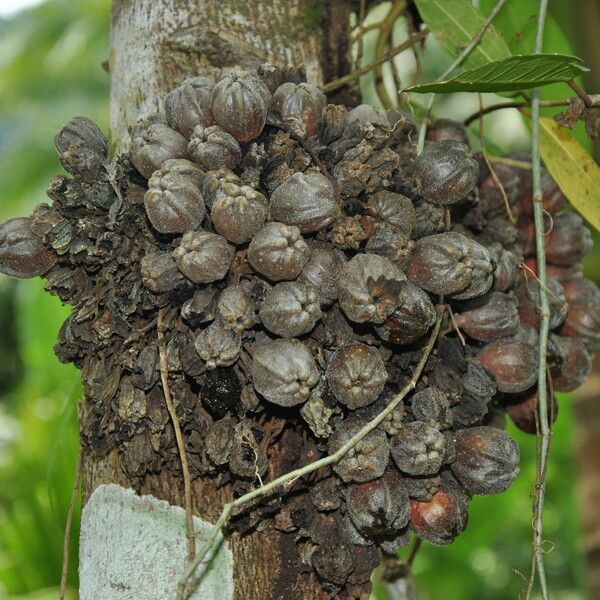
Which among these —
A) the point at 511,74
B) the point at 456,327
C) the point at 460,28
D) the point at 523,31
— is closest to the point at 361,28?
the point at 460,28

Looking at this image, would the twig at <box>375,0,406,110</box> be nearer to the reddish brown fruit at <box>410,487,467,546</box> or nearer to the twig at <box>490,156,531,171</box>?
the twig at <box>490,156,531,171</box>

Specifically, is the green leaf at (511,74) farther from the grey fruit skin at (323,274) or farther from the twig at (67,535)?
the twig at (67,535)

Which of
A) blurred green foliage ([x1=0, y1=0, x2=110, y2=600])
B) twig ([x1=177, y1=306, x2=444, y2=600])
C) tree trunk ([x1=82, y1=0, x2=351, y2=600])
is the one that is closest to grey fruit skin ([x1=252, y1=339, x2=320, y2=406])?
twig ([x1=177, y1=306, x2=444, y2=600])

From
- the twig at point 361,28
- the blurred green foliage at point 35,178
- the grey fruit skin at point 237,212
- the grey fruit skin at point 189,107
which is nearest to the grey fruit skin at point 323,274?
the grey fruit skin at point 237,212

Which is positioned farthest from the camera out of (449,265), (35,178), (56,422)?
(35,178)

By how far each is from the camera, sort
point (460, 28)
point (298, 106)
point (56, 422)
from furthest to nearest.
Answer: point (56, 422)
point (460, 28)
point (298, 106)

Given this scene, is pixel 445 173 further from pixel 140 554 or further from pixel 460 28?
pixel 140 554
